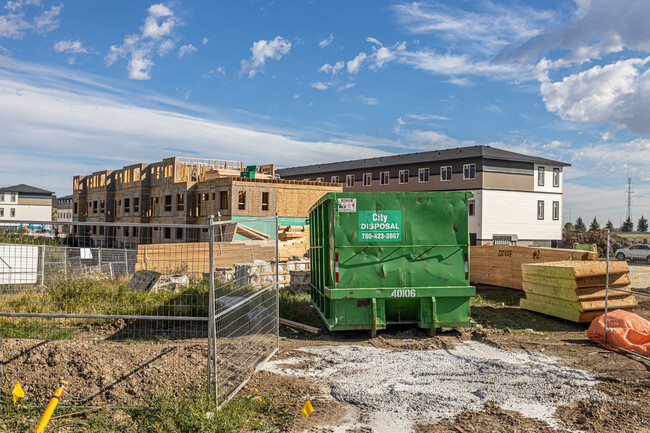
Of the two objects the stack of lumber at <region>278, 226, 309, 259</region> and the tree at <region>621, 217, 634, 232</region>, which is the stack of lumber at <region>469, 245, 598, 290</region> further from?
the tree at <region>621, 217, 634, 232</region>

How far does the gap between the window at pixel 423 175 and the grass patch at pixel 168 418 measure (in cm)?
4464

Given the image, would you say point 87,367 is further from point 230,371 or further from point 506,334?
point 506,334

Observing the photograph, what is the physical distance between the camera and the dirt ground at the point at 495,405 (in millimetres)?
5664

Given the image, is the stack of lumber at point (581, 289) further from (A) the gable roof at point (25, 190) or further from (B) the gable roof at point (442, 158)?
(A) the gable roof at point (25, 190)

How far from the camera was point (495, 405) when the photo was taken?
6.24m

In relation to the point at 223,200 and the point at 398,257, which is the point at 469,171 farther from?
the point at 398,257

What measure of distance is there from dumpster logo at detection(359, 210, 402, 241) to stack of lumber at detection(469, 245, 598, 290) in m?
8.85

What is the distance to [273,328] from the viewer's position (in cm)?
987

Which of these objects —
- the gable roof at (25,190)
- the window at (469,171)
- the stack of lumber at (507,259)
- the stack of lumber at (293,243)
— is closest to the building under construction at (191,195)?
the stack of lumber at (293,243)

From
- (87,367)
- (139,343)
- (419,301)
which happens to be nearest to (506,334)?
(419,301)

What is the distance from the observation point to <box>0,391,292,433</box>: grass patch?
5387 millimetres

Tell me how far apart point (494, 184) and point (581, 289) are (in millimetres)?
35007

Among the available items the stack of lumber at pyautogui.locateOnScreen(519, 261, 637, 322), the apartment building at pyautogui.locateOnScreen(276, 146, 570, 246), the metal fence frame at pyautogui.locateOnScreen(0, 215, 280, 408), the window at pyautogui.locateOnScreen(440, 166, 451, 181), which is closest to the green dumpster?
the metal fence frame at pyautogui.locateOnScreen(0, 215, 280, 408)

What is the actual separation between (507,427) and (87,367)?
5.31 metres
